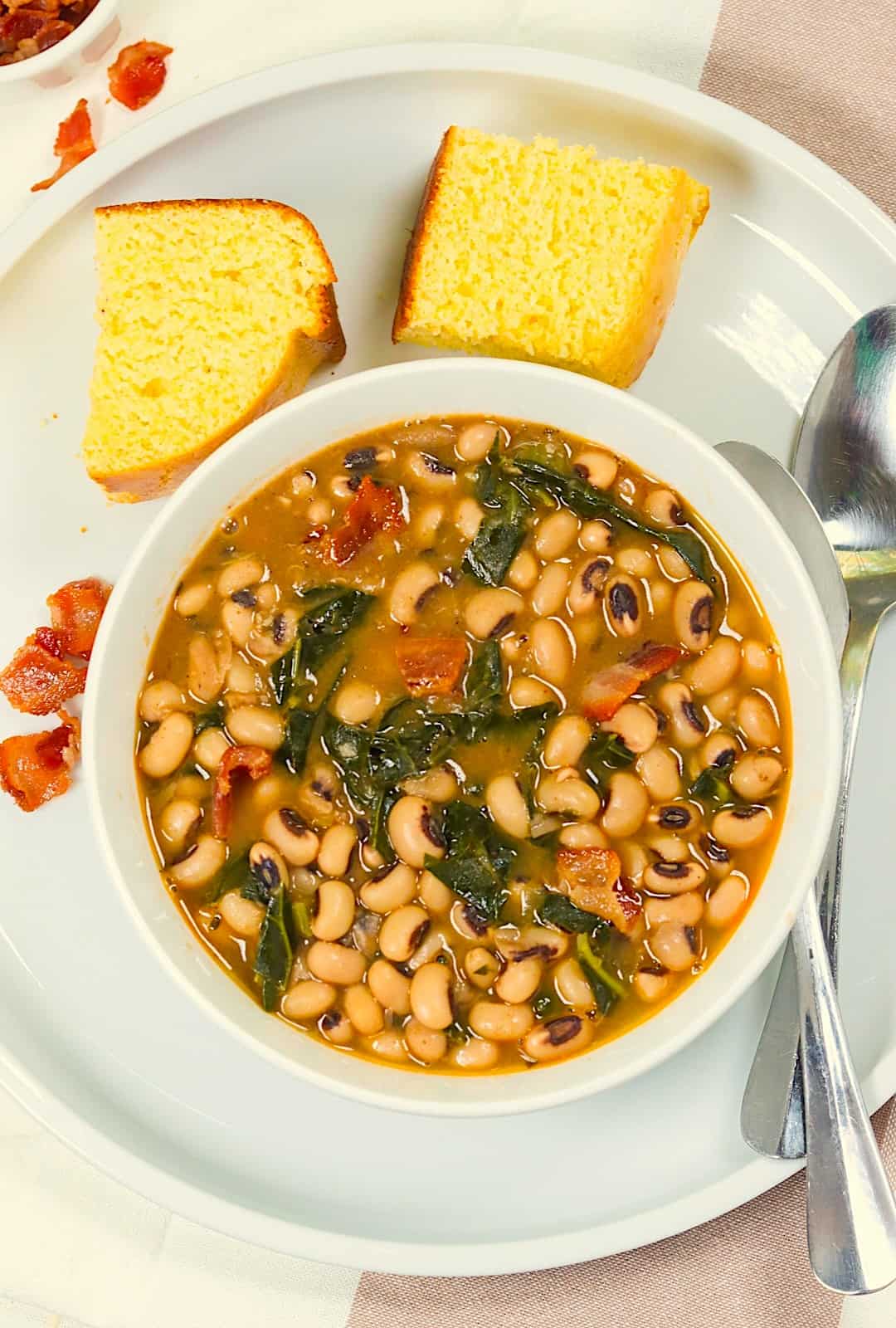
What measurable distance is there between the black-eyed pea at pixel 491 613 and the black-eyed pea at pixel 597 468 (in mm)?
282

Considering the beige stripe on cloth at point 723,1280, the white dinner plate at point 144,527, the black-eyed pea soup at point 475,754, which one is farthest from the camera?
the beige stripe on cloth at point 723,1280

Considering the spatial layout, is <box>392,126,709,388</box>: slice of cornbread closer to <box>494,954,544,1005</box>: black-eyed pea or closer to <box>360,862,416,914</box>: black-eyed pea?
<box>360,862,416,914</box>: black-eyed pea

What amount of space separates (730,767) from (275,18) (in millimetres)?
2038

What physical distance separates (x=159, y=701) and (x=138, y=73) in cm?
152

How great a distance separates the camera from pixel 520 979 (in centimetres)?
234

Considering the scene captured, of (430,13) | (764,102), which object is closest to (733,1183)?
(764,102)

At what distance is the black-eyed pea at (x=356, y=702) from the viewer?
2.39 metres

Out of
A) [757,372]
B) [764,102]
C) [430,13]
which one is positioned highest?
[430,13]

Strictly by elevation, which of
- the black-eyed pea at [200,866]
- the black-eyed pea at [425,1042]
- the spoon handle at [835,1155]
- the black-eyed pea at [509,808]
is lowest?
the spoon handle at [835,1155]

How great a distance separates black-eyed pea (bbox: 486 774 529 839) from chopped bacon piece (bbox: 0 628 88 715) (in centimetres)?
97

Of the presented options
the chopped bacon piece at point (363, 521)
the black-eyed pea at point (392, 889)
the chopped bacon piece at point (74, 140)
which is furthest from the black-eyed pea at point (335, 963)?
the chopped bacon piece at point (74, 140)

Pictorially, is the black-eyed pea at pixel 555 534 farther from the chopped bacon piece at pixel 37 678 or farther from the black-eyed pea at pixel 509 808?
the chopped bacon piece at pixel 37 678

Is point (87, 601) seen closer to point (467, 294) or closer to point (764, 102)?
point (467, 294)

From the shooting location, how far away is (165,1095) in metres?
2.72
